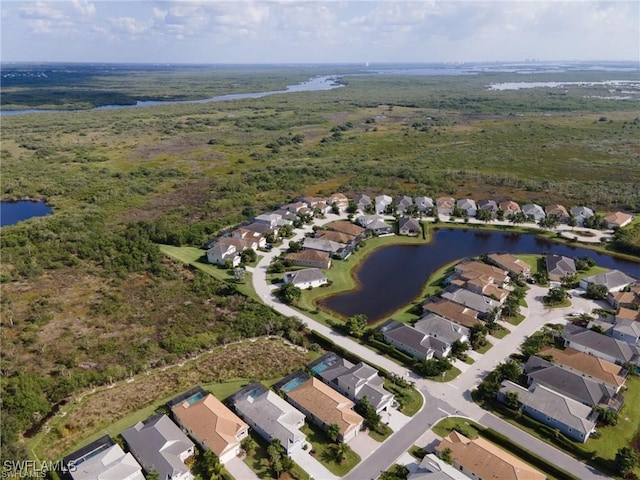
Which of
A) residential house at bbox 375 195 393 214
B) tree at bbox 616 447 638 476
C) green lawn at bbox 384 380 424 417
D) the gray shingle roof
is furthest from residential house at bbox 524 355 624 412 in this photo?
residential house at bbox 375 195 393 214

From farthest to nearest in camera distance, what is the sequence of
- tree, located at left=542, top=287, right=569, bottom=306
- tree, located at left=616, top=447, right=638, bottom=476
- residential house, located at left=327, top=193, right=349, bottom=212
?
residential house, located at left=327, top=193, right=349, bottom=212, tree, located at left=542, top=287, right=569, bottom=306, tree, located at left=616, top=447, right=638, bottom=476

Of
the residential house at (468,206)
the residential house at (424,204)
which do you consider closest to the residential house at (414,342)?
the residential house at (424,204)

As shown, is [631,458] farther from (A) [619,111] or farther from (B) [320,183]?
(A) [619,111]

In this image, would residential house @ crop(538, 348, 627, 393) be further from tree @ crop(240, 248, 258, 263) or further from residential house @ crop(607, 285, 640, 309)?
tree @ crop(240, 248, 258, 263)

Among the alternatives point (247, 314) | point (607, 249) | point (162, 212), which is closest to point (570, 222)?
point (607, 249)

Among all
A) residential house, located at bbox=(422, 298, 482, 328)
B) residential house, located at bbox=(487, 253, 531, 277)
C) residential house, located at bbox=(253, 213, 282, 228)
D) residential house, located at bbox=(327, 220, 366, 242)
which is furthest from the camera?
residential house, located at bbox=(253, 213, 282, 228)

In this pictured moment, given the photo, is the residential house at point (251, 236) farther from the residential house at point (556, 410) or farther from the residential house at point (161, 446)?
the residential house at point (556, 410)
